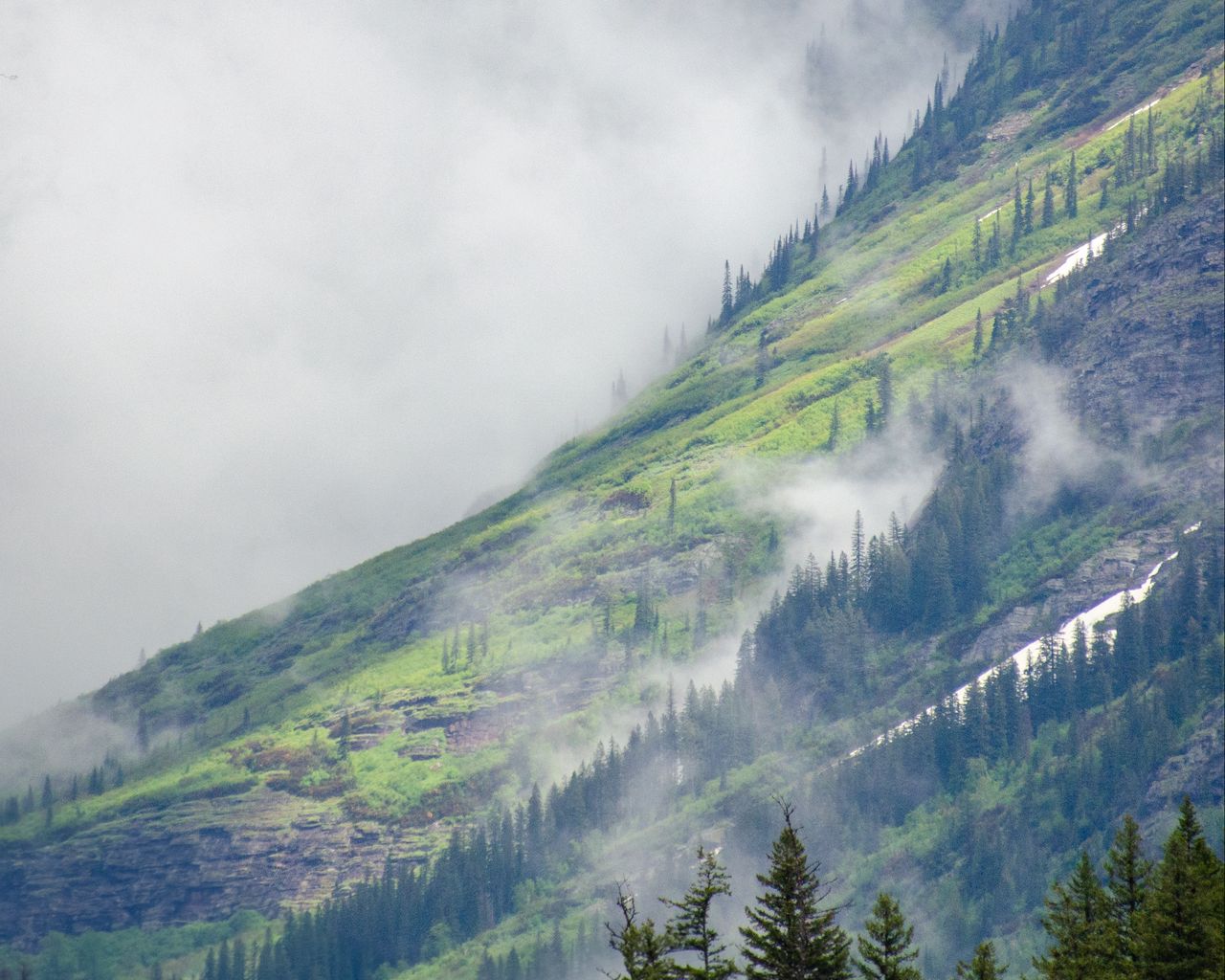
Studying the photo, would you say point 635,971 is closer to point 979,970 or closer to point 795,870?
point 795,870

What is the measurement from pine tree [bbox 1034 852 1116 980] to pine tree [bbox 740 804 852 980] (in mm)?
10333

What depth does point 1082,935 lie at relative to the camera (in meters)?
77.2

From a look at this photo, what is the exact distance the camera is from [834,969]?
60625mm

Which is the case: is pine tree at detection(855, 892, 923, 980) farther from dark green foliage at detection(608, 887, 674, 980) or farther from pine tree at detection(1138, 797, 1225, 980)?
pine tree at detection(1138, 797, 1225, 980)

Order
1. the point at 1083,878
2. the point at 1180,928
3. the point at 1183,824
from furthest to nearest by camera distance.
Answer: the point at 1083,878 → the point at 1183,824 → the point at 1180,928

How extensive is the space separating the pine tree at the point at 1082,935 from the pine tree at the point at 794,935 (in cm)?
1033

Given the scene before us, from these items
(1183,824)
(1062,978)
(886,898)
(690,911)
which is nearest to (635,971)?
(690,911)

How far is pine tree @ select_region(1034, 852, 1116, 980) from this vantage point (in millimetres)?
68312

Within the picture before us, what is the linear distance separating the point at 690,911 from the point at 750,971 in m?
3.07

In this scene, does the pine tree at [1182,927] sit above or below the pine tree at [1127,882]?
below

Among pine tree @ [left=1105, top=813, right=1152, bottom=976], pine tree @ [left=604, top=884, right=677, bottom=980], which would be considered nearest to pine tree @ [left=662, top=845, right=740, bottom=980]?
pine tree @ [left=604, top=884, right=677, bottom=980]

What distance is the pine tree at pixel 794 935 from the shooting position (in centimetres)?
6069

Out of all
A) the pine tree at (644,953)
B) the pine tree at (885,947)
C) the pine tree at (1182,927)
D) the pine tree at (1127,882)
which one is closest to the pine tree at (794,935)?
the pine tree at (885,947)

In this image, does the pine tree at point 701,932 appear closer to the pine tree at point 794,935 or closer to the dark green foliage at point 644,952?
the dark green foliage at point 644,952
